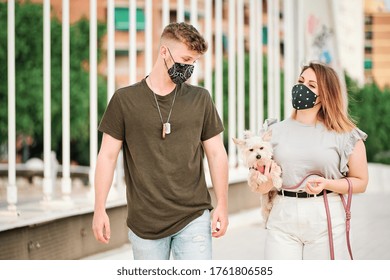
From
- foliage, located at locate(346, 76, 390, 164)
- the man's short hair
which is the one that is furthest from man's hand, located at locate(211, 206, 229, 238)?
foliage, located at locate(346, 76, 390, 164)

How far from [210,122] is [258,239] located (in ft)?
18.6

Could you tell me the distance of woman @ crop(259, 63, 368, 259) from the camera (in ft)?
14.9

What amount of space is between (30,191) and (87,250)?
14.7m

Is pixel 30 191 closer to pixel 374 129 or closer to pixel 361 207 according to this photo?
pixel 361 207

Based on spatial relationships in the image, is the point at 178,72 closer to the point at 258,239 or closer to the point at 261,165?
the point at 261,165

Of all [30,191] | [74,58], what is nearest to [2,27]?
[74,58]

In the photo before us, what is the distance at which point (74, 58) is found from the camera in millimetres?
43062

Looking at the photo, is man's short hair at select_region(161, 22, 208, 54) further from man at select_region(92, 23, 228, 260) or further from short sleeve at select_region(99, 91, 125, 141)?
short sleeve at select_region(99, 91, 125, 141)

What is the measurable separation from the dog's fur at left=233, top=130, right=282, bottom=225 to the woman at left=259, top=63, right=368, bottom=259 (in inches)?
1.6

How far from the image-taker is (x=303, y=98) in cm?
461

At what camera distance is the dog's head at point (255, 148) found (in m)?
4.62

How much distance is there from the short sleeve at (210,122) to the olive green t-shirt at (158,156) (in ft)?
0.16

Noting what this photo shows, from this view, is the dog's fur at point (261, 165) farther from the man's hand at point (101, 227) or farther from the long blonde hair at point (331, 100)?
the man's hand at point (101, 227)

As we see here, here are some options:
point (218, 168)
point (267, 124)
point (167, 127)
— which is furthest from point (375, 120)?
point (167, 127)
